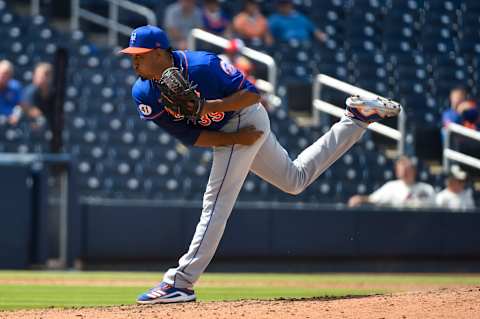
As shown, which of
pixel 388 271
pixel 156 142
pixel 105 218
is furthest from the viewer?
pixel 156 142

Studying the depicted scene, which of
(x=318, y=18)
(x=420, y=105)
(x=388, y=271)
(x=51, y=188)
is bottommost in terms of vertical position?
(x=388, y=271)

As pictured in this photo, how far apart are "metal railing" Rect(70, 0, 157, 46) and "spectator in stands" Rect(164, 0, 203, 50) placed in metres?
0.22

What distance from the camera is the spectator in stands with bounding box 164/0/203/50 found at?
13.2 metres

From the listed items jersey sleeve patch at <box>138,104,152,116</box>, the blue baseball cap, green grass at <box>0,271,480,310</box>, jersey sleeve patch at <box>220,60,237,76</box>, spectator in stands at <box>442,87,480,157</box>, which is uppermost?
spectator in stands at <box>442,87,480,157</box>

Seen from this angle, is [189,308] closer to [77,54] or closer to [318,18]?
[77,54]

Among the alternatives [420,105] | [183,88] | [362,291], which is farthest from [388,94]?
[183,88]

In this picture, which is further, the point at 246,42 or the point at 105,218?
the point at 246,42

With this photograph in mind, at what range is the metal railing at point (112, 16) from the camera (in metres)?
13.6

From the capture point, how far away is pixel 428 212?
11977 mm

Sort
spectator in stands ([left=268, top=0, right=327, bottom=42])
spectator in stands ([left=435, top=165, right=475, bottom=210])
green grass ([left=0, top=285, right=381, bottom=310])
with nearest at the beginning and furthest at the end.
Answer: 1. green grass ([left=0, top=285, right=381, bottom=310])
2. spectator in stands ([left=435, top=165, right=475, bottom=210])
3. spectator in stands ([left=268, top=0, right=327, bottom=42])

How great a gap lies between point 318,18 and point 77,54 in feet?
12.4

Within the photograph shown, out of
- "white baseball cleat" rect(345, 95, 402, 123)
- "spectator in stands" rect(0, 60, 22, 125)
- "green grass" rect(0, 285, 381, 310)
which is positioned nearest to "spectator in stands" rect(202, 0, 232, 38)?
"spectator in stands" rect(0, 60, 22, 125)

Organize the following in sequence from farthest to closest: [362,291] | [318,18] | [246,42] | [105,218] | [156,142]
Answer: [318,18]
[246,42]
[156,142]
[105,218]
[362,291]

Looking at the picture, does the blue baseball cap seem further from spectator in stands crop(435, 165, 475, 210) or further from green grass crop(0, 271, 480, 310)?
spectator in stands crop(435, 165, 475, 210)
